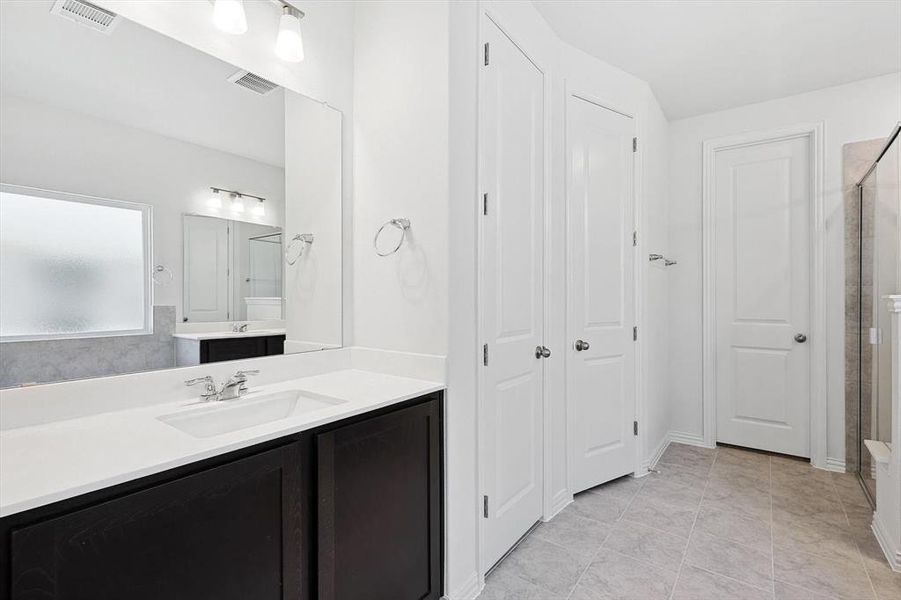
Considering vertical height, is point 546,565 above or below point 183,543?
below

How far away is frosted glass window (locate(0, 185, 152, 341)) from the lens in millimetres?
1146

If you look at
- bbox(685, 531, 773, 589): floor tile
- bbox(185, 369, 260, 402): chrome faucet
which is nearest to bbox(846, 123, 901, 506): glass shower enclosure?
bbox(685, 531, 773, 589): floor tile

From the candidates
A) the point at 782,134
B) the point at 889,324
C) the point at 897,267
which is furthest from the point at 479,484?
the point at 782,134

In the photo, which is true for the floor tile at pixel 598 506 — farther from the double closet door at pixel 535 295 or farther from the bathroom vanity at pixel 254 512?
the bathroom vanity at pixel 254 512

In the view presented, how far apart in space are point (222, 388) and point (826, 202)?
12.8 ft

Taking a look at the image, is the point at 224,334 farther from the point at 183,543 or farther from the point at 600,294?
the point at 600,294

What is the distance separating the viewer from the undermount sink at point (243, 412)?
1.33 m

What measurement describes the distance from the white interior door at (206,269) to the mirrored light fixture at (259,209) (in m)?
0.13

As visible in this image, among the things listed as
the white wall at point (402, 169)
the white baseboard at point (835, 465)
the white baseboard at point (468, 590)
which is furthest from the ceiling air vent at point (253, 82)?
the white baseboard at point (835, 465)

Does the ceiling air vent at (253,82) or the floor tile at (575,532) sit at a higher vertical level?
the ceiling air vent at (253,82)

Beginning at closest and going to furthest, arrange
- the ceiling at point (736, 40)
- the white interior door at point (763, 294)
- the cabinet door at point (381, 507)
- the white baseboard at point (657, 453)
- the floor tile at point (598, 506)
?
1. the cabinet door at point (381, 507)
2. the ceiling at point (736, 40)
3. the floor tile at point (598, 506)
4. the white baseboard at point (657, 453)
5. the white interior door at point (763, 294)

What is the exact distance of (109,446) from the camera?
3.34 ft

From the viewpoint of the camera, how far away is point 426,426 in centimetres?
158

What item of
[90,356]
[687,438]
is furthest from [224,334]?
[687,438]
